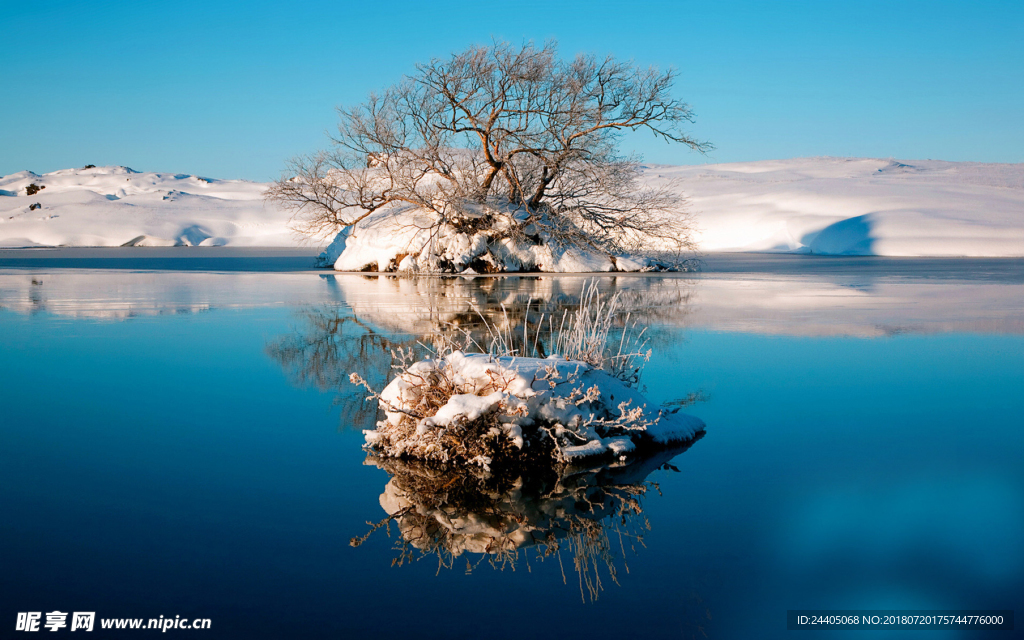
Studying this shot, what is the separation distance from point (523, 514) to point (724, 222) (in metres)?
40.7

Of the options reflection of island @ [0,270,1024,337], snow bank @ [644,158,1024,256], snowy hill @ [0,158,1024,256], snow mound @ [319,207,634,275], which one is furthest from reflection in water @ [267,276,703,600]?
snow bank @ [644,158,1024,256]

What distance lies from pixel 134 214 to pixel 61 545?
A: 54.3 metres

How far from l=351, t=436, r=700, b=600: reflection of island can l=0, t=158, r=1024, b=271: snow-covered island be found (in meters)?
16.4

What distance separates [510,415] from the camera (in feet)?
14.8

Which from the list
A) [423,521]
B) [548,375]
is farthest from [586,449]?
[423,521]

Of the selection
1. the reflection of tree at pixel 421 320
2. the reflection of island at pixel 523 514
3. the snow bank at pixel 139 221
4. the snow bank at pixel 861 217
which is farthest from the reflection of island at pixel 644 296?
the snow bank at pixel 139 221

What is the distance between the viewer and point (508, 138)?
66.0 ft

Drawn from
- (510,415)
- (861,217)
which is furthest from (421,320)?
(861,217)

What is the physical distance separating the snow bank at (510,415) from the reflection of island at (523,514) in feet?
0.42

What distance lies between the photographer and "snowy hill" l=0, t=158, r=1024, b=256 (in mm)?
33406

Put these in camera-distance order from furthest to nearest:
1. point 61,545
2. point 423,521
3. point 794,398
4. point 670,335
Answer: point 670,335
point 794,398
point 423,521
point 61,545

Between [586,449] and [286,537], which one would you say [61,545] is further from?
[586,449]

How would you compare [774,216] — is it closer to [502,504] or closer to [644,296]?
[644,296]

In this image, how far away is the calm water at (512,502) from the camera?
2.83 m
